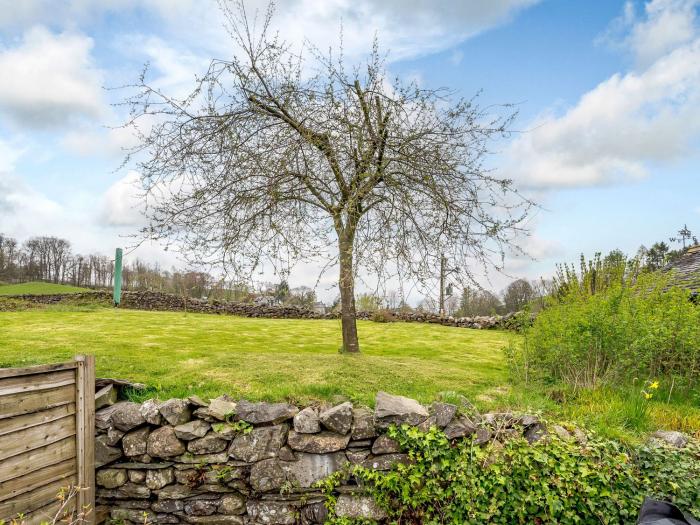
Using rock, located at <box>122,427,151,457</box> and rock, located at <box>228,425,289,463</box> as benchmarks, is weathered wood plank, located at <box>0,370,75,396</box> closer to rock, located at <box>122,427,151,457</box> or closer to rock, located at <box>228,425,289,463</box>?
rock, located at <box>122,427,151,457</box>

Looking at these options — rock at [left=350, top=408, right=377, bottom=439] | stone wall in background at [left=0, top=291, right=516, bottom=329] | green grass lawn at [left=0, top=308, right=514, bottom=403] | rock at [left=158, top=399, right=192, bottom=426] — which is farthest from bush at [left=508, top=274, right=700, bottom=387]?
stone wall in background at [left=0, top=291, right=516, bottom=329]

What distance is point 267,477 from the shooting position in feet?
13.5

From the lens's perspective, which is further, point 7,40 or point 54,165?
point 54,165

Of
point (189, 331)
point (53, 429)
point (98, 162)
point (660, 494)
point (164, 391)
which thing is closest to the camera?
point (660, 494)

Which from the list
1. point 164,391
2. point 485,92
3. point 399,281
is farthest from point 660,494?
point 164,391

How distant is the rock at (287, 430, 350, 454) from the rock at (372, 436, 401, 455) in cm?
30

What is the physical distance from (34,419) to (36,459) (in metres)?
0.40

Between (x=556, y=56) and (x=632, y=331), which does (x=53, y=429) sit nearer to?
(x=632, y=331)

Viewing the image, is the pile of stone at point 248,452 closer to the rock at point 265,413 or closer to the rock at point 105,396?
the rock at point 265,413

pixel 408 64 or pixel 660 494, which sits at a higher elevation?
pixel 408 64

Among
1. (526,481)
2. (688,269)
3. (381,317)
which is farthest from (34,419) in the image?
(688,269)

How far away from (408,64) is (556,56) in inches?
84.8

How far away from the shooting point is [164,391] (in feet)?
16.0

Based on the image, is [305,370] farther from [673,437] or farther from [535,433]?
[673,437]
